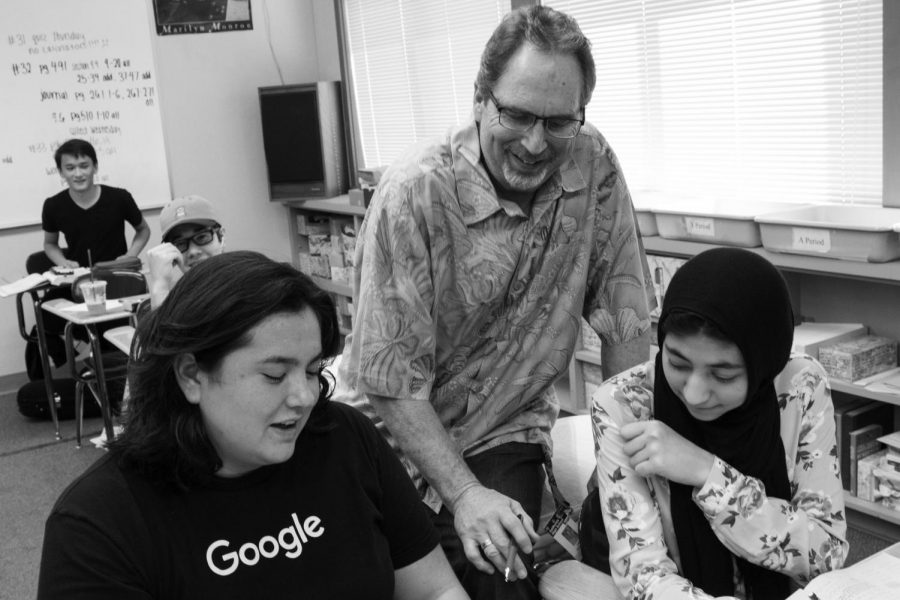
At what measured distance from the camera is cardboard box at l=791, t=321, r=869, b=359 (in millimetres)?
3090

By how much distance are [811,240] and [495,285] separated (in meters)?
1.47

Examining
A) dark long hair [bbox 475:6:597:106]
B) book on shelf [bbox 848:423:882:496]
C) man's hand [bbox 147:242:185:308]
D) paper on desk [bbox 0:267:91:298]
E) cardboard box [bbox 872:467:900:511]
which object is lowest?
cardboard box [bbox 872:467:900:511]

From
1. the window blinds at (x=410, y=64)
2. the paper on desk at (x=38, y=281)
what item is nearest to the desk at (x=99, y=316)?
the paper on desk at (x=38, y=281)

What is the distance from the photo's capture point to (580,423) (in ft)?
7.14

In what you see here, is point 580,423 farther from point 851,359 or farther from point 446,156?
point 851,359

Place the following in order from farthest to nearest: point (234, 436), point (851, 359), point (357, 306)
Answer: point (851, 359) → point (357, 306) → point (234, 436)

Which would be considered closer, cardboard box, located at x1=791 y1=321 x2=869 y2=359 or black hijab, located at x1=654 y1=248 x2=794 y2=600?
black hijab, located at x1=654 y1=248 x2=794 y2=600

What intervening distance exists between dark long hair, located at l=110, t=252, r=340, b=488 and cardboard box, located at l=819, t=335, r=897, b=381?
2.22m

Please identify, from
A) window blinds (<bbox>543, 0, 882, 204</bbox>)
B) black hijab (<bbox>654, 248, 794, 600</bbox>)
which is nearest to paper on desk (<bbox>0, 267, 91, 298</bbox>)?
window blinds (<bbox>543, 0, 882, 204</bbox>)

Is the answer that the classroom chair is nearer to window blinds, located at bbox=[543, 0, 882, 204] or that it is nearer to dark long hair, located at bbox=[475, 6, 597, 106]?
window blinds, located at bbox=[543, 0, 882, 204]

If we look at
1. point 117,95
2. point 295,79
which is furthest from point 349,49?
point 117,95

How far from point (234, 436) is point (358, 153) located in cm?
497

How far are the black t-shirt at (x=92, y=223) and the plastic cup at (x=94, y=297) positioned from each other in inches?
54.1

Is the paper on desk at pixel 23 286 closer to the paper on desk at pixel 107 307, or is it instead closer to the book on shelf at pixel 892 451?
the paper on desk at pixel 107 307
